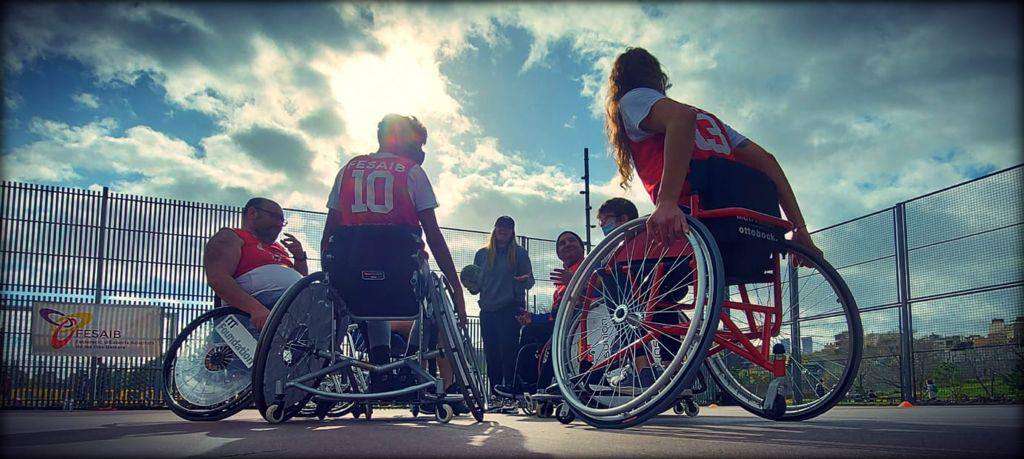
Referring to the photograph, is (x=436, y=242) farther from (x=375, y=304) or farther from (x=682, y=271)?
(x=682, y=271)

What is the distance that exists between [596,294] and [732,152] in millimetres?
855

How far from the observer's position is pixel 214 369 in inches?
147

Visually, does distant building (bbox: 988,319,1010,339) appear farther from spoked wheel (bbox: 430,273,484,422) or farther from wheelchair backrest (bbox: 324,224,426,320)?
wheelchair backrest (bbox: 324,224,426,320)

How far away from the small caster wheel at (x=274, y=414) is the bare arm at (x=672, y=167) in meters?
1.80

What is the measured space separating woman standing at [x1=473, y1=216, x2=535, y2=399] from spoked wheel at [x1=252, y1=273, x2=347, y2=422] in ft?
7.86

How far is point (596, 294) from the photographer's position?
10.3ft

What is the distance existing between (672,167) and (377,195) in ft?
4.50

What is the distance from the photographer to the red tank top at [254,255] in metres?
4.04

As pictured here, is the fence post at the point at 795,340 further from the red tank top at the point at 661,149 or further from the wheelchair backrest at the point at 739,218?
the red tank top at the point at 661,149

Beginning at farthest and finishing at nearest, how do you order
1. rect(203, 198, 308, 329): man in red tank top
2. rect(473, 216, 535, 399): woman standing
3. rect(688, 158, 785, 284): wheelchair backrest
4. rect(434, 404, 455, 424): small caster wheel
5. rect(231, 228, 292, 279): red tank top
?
rect(473, 216, 535, 399): woman standing, rect(231, 228, 292, 279): red tank top, rect(203, 198, 308, 329): man in red tank top, rect(434, 404, 455, 424): small caster wheel, rect(688, 158, 785, 284): wheelchair backrest

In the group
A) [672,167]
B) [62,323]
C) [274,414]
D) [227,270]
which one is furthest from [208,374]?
[62,323]

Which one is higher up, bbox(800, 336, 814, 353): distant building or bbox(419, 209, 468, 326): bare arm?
bbox(419, 209, 468, 326): bare arm

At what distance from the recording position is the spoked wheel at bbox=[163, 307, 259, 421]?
364cm

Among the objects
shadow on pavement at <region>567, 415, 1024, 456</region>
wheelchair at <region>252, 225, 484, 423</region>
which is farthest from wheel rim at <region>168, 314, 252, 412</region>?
shadow on pavement at <region>567, 415, 1024, 456</region>
